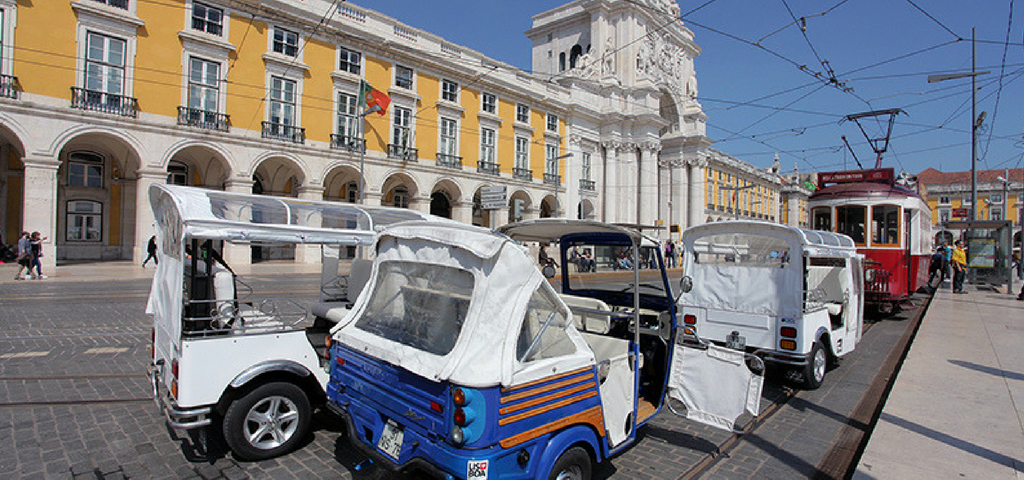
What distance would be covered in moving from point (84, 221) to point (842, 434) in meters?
30.5

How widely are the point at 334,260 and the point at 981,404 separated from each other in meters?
8.41

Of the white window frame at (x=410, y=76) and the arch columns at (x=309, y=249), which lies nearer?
the arch columns at (x=309, y=249)

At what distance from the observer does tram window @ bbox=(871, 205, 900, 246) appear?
12.5 meters

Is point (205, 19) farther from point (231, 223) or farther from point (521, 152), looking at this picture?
point (231, 223)

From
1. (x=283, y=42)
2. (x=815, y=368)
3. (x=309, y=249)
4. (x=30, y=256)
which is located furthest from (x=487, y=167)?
(x=815, y=368)

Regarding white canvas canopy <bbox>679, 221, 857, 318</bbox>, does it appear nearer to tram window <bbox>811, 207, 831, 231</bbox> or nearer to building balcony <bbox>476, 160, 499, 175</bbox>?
tram window <bbox>811, 207, 831, 231</bbox>

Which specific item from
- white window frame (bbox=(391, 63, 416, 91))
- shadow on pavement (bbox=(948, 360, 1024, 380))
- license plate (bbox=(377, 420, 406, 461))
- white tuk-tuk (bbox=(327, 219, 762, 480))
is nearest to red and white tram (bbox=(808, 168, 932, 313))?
shadow on pavement (bbox=(948, 360, 1024, 380))

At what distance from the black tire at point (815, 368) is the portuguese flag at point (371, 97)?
23.3 meters

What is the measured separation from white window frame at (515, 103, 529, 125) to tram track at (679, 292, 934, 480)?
3025 centimetres

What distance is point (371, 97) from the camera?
25359 millimetres

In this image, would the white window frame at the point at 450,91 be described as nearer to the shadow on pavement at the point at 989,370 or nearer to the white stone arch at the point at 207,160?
the white stone arch at the point at 207,160

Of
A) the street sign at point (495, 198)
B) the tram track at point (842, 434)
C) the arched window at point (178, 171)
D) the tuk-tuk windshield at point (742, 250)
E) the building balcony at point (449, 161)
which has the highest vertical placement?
the building balcony at point (449, 161)

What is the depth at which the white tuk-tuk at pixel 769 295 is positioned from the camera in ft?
21.3

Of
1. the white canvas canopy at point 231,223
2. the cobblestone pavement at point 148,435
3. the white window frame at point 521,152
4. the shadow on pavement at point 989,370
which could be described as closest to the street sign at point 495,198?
the white window frame at point 521,152
